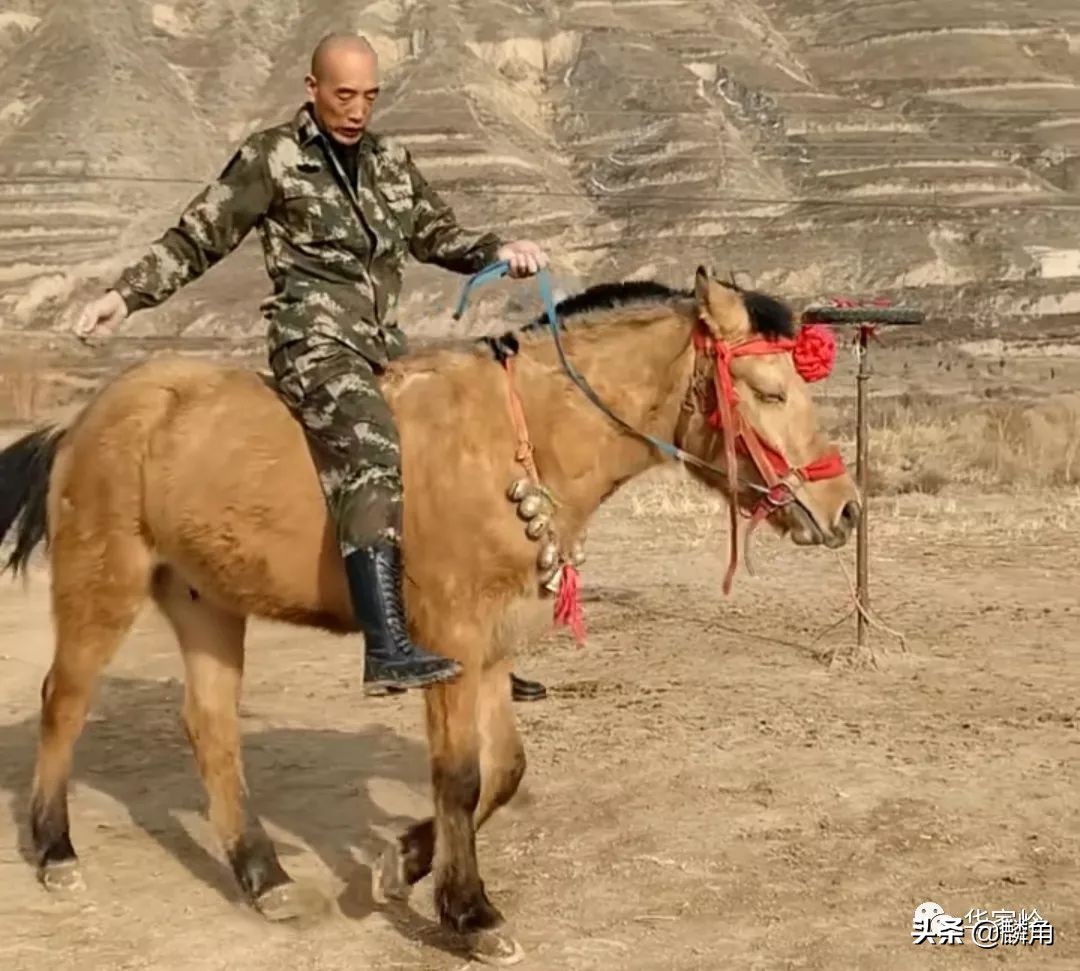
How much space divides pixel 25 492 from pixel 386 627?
209 centimetres

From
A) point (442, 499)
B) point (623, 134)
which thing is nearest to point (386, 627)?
point (442, 499)

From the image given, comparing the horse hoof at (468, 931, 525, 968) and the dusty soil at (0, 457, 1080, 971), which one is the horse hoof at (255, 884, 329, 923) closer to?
the dusty soil at (0, 457, 1080, 971)

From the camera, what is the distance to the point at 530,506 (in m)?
5.39

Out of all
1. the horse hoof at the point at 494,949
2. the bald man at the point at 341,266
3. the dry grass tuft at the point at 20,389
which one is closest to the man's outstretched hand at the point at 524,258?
the bald man at the point at 341,266

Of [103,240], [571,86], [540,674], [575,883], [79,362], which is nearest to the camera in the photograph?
[575,883]

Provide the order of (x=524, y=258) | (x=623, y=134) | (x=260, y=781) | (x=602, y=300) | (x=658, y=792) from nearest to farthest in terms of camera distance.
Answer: (x=524, y=258) → (x=602, y=300) → (x=658, y=792) → (x=260, y=781) → (x=623, y=134)

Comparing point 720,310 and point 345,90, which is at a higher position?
point 345,90

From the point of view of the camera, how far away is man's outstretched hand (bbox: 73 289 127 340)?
5.43m

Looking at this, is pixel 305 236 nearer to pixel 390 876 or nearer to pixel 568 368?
pixel 568 368

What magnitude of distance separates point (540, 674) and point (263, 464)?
4081 mm

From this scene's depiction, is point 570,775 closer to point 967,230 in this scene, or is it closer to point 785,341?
point 785,341

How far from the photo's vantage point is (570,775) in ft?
24.6

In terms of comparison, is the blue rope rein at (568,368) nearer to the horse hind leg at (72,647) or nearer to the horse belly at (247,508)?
the horse belly at (247,508)

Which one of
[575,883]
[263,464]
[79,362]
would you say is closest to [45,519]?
[263,464]
